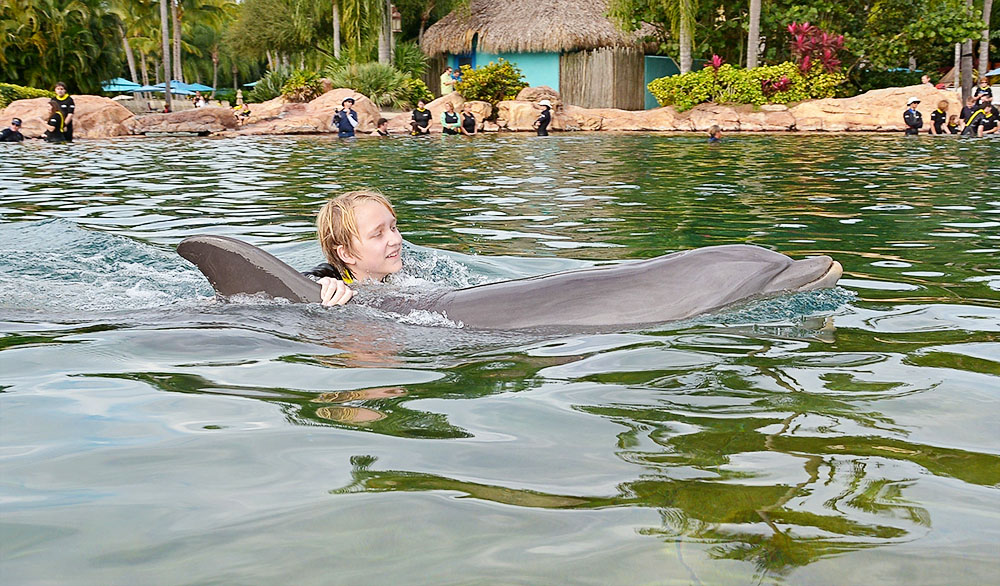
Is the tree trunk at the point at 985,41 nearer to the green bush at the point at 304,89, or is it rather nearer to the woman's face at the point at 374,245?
the green bush at the point at 304,89

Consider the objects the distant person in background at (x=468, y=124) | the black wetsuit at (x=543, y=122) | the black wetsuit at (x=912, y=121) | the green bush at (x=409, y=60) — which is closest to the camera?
the black wetsuit at (x=912, y=121)

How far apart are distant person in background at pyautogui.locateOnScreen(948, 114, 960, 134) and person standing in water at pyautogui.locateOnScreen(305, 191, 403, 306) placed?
69.0ft

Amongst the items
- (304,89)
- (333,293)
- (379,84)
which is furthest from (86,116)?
(333,293)

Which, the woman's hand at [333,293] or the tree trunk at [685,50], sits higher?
the tree trunk at [685,50]

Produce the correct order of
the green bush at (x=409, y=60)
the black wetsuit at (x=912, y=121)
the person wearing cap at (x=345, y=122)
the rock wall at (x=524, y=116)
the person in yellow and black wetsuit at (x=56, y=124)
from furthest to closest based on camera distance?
the green bush at (x=409, y=60) → the rock wall at (x=524, y=116) → the person wearing cap at (x=345, y=122) → the person in yellow and black wetsuit at (x=56, y=124) → the black wetsuit at (x=912, y=121)

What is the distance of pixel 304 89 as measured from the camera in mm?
31797

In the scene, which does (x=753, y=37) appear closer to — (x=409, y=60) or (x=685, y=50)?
(x=685, y=50)

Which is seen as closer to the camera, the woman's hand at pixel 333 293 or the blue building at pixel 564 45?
the woman's hand at pixel 333 293

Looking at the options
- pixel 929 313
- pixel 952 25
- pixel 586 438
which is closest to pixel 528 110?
pixel 952 25

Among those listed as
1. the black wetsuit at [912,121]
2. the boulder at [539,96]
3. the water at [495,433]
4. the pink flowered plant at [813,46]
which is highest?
the pink flowered plant at [813,46]

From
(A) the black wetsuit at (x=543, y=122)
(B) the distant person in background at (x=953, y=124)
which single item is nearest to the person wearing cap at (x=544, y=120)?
(A) the black wetsuit at (x=543, y=122)

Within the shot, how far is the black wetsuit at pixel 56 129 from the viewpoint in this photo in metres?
22.5

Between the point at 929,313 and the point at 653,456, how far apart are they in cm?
252

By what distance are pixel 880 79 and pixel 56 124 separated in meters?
23.3
